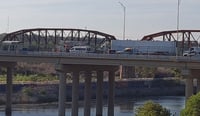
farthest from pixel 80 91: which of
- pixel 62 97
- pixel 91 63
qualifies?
pixel 91 63

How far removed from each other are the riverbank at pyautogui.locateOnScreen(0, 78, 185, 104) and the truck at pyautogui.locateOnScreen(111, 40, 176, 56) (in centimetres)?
3674

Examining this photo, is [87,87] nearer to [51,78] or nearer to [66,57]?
[66,57]

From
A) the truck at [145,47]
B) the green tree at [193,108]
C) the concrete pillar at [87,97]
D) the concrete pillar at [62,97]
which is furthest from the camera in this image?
the truck at [145,47]

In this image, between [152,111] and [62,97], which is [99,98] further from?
[152,111]

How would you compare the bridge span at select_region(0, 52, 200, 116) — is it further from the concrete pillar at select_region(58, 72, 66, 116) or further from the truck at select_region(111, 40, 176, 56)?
the truck at select_region(111, 40, 176, 56)

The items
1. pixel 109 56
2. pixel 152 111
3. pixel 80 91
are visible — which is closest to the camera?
pixel 152 111

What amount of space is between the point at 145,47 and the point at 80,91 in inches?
2094

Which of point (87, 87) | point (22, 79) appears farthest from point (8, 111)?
point (22, 79)

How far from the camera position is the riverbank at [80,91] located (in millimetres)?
157125

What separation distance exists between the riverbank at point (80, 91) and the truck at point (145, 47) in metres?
36.7

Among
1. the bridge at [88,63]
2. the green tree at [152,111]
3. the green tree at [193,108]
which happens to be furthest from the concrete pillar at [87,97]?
the green tree at [193,108]

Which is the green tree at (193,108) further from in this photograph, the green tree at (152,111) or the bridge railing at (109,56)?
the bridge railing at (109,56)

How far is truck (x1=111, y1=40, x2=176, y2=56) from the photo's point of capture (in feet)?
377

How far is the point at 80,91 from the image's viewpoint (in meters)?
168
